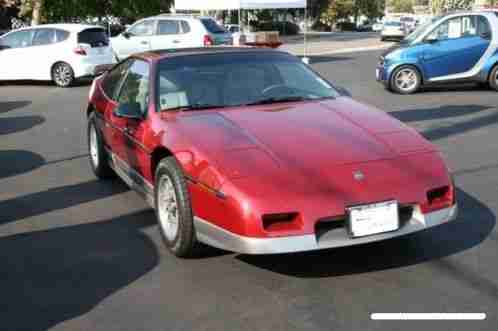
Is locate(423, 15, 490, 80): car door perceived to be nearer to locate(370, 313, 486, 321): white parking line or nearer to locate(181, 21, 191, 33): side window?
locate(181, 21, 191, 33): side window

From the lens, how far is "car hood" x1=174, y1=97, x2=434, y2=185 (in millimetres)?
4227

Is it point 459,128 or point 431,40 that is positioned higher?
point 431,40

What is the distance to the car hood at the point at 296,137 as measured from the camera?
423 centimetres

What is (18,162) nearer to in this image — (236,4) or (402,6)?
(236,4)

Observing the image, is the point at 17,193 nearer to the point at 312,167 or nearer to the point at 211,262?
the point at 211,262

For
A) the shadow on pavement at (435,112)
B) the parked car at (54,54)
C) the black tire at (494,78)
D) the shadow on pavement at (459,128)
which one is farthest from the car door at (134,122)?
the parked car at (54,54)

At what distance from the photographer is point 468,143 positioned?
840 cm

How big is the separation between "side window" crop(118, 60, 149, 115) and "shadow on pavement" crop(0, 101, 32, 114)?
7248 millimetres

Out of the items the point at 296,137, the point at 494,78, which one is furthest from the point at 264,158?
the point at 494,78

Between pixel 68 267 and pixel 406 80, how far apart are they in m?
10.5

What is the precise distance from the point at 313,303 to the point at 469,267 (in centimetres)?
119

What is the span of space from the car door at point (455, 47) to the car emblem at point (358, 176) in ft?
32.9

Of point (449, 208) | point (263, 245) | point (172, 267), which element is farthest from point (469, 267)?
point (172, 267)

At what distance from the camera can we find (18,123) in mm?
11102
